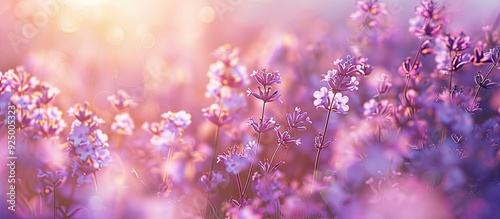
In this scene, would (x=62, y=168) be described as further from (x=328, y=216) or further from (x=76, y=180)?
(x=328, y=216)

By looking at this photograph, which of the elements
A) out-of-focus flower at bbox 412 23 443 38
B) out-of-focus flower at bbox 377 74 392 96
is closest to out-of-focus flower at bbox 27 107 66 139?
out-of-focus flower at bbox 377 74 392 96

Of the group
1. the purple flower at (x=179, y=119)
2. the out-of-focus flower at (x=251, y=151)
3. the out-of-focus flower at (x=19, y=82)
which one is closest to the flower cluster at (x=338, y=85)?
the out-of-focus flower at (x=251, y=151)

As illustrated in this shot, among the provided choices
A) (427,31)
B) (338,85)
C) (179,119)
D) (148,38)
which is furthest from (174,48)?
(427,31)

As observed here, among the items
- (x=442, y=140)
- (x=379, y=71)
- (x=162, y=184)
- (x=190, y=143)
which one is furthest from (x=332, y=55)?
(x=162, y=184)

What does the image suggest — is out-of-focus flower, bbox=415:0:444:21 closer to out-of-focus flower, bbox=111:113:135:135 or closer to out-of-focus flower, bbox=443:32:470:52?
out-of-focus flower, bbox=443:32:470:52

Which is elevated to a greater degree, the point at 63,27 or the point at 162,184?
the point at 63,27

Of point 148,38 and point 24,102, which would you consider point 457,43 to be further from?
point 24,102

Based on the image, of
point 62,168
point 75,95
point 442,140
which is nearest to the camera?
point 62,168
